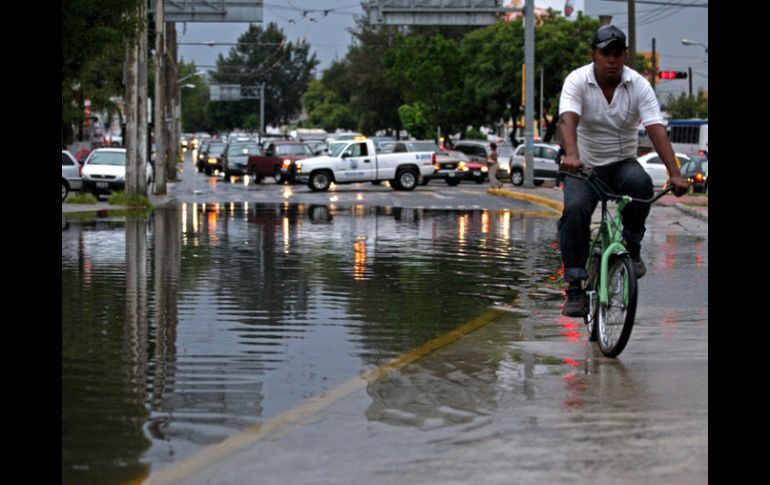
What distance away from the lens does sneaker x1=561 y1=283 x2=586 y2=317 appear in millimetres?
9289

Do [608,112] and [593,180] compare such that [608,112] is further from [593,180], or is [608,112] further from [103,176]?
[103,176]

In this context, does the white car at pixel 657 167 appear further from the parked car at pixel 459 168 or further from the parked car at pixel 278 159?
the parked car at pixel 278 159

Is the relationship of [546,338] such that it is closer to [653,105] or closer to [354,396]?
[653,105]

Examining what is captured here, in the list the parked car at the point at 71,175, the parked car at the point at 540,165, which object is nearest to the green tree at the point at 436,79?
the parked car at the point at 540,165

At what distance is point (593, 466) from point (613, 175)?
3.61 meters

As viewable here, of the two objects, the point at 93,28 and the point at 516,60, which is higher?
the point at 516,60

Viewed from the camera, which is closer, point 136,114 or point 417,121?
point 136,114

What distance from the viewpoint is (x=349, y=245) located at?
19.7m

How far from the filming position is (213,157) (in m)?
68.1

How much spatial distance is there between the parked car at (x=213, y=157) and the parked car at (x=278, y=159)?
33.5 ft

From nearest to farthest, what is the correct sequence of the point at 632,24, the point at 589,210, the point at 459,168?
the point at 589,210, the point at 632,24, the point at 459,168

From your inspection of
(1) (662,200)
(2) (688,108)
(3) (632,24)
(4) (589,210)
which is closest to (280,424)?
(4) (589,210)

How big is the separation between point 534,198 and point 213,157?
32.3 metres
